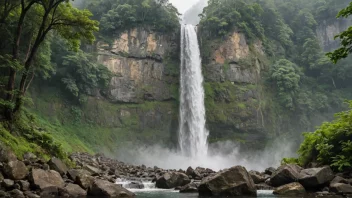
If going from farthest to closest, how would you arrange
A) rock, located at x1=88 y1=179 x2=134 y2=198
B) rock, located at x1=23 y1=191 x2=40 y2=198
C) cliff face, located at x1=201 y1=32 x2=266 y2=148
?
cliff face, located at x1=201 y1=32 x2=266 y2=148 < rock, located at x1=88 y1=179 x2=134 y2=198 < rock, located at x1=23 y1=191 x2=40 y2=198

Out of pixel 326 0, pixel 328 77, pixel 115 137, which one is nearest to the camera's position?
pixel 115 137

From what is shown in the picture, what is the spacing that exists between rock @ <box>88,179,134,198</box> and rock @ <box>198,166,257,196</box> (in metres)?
2.72

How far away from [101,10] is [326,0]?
129ft

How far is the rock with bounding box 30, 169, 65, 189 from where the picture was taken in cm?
936

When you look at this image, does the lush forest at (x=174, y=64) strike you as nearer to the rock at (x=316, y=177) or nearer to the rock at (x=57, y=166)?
the rock at (x=57, y=166)

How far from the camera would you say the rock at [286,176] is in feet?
37.0

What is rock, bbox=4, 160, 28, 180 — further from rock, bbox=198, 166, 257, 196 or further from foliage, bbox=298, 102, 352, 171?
foliage, bbox=298, 102, 352, 171

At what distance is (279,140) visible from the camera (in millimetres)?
38906

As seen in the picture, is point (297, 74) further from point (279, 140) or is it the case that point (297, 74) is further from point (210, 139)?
point (210, 139)

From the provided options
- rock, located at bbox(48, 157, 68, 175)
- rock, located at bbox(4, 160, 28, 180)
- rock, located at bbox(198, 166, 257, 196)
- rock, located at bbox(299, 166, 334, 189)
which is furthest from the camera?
rock, located at bbox(48, 157, 68, 175)

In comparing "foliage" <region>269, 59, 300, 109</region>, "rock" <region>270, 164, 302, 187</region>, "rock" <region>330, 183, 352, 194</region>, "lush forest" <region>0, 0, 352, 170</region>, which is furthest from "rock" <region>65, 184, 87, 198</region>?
"foliage" <region>269, 59, 300, 109</region>

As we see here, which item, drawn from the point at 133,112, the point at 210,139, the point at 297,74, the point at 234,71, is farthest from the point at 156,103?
the point at 297,74

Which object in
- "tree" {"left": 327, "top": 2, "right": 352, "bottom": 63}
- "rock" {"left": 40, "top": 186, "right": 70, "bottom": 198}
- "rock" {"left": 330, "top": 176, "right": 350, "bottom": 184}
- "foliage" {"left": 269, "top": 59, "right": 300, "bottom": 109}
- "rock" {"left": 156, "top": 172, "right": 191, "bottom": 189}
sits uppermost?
"foliage" {"left": 269, "top": 59, "right": 300, "bottom": 109}

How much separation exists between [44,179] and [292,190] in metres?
8.12
